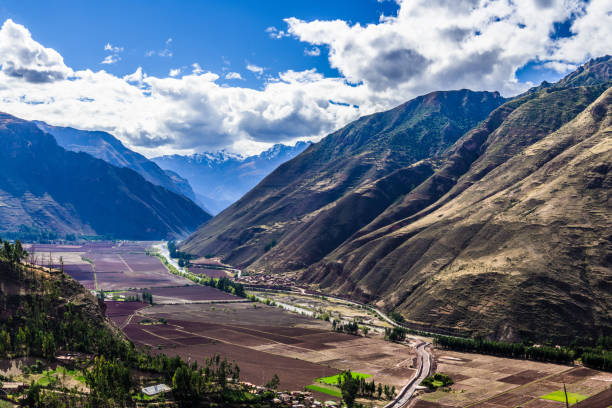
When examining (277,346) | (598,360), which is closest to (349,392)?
(277,346)

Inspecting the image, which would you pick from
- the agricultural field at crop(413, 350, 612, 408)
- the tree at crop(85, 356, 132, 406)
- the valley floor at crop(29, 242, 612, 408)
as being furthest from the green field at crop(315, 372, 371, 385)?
the tree at crop(85, 356, 132, 406)

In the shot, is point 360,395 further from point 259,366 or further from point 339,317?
point 339,317

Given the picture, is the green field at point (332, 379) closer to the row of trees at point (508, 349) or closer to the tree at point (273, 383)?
the tree at point (273, 383)

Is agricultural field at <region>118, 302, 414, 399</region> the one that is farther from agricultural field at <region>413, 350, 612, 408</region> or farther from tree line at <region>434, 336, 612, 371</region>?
tree line at <region>434, 336, 612, 371</region>

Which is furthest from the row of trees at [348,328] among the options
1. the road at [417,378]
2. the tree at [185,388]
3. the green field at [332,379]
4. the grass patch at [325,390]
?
the tree at [185,388]

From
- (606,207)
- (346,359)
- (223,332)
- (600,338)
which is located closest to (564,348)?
(600,338)

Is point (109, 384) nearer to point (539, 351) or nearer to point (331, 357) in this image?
point (331, 357)
